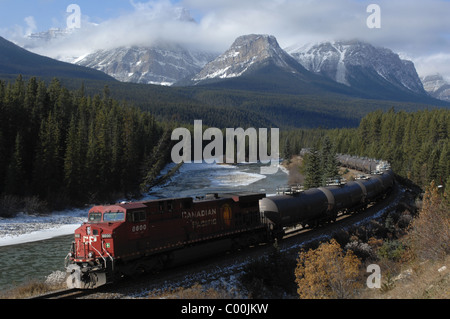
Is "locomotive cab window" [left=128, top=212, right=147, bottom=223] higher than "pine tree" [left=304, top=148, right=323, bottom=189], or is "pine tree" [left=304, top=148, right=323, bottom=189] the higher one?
"locomotive cab window" [left=128, top=212, right=147, bottom=223]

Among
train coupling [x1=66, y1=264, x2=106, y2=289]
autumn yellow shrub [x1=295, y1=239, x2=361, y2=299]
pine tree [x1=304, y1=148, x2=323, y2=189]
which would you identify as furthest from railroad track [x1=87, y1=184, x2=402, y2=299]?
pine tree [x1=304, y1=148, x2=323, y2=189]

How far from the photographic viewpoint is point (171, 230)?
24.6 meters

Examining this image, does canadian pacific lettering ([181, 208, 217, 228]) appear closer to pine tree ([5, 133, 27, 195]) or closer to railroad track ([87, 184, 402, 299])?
railroad track ([87, 184, 402, 299])

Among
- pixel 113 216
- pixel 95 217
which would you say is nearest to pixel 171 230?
pixel 113 216

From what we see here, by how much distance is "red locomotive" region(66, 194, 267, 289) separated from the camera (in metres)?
21.1

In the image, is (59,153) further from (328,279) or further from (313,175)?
(328,279)

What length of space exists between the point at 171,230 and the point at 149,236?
1.87 m

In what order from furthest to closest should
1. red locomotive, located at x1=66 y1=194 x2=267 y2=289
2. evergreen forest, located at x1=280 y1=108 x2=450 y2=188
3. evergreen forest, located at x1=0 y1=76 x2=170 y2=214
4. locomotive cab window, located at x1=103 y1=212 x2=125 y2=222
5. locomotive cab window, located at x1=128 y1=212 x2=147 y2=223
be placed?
evergreen forest, located at x1=280 y1=108 x2=450 y2=188 < evergreen forest, located at x1=0 y1=76 x2=170 y2=214 < locomotive cab window, located at x1=128 y1=212 x2=147 y2=223 < locomotive cab window, located at x1=103 y1=212 x2=125 y2=222 < red locomotive, located at x1=66 y1=194 x2=267 y2=289

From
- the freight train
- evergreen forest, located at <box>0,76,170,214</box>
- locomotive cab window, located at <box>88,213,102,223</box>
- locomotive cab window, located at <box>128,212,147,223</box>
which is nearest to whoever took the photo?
→ the freight train
